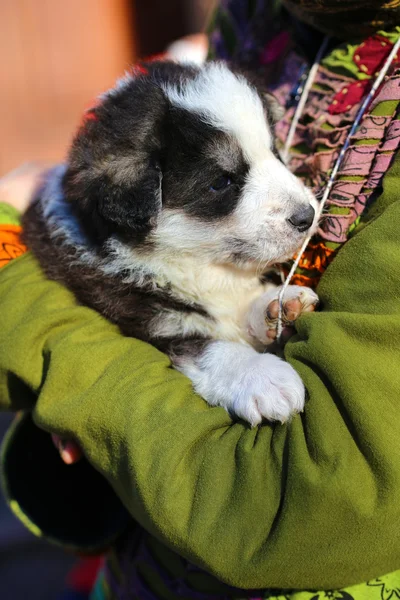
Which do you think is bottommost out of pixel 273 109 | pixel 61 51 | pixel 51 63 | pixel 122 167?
pixel 51 63

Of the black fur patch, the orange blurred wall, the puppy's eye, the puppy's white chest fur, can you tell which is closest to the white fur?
the puppy's eye

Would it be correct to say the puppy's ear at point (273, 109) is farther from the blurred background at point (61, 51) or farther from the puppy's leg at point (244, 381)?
the blurred background at point (61, 51)

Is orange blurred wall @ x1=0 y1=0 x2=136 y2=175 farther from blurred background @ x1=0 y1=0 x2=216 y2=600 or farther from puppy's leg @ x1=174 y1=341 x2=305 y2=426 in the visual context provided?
puppy's leg @ x1=174 y1=341 x2=305 y2=426

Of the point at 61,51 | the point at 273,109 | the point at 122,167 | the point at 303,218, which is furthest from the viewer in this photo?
the point at 61,51

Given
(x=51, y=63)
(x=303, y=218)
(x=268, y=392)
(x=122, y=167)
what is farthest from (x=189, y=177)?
(x=51, y=63)

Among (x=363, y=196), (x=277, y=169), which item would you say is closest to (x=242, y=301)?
(x=277, y=169)

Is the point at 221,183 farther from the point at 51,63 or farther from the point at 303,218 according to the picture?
the point at 51,63
